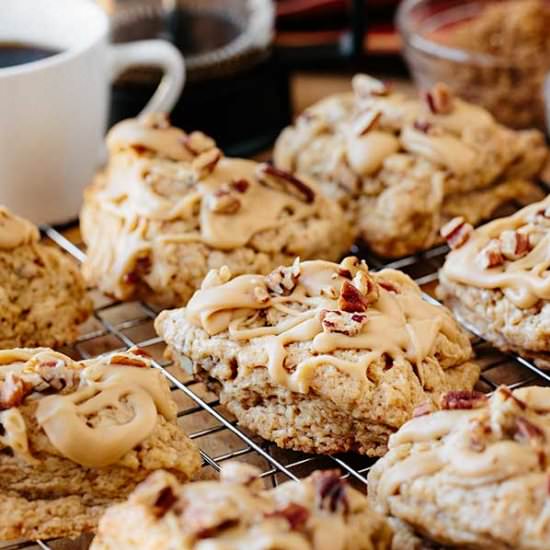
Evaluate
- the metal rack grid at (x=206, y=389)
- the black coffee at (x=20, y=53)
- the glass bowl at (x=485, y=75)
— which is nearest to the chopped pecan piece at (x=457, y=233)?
the metal rack grid at (x=206, y=389)

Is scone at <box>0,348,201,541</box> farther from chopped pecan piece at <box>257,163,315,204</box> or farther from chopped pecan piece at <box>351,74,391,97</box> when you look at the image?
chopped pecan piece at <box>351,74,391,97</box>

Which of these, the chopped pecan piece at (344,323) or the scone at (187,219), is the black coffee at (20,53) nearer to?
the scone at (187,219)

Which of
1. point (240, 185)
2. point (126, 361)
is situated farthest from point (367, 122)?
point (126, 361)

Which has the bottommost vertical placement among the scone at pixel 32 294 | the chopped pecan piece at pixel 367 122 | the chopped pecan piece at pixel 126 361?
the scone at pixel 32 294

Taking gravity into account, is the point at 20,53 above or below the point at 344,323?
above

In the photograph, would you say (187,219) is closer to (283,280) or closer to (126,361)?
(283,280)

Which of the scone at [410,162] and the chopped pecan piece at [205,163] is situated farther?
the scone at [410,162]
